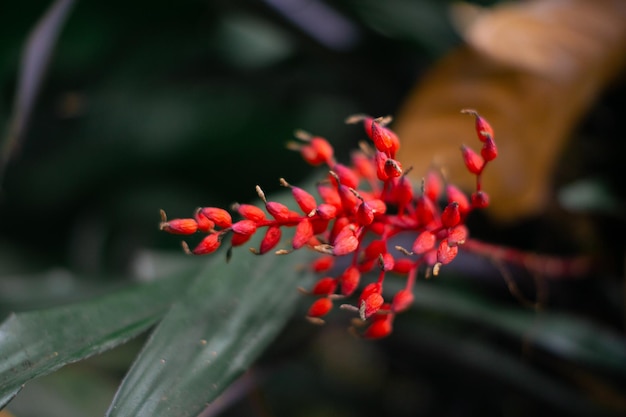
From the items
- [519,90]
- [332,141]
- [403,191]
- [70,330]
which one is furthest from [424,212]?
[332,141]

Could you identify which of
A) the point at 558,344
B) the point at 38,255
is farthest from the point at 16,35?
the point at 558,344

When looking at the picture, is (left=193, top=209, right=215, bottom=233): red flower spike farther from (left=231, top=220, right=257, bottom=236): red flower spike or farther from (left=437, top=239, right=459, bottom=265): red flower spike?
(left=437, top=239, right=459, bottom=265): red flower spike

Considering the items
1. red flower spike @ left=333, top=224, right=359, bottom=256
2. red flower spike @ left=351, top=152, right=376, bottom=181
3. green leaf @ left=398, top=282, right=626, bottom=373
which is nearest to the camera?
red flower spike @ left=333, top=224, right=359, bottom=256

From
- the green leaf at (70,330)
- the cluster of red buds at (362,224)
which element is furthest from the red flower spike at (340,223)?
the green leaf at (70,330)

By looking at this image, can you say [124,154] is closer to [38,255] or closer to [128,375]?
[38,255]

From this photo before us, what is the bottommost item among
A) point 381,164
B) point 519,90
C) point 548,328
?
point 548,328

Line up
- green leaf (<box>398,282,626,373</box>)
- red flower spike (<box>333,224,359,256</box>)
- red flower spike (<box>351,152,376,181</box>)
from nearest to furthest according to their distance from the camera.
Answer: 1. red flower spike (<box>333,224,359,256</box>)
2. red flower spike (<box>351,152,376,181</box>)
3. green leaf (<box>398,282,626,373</box>)

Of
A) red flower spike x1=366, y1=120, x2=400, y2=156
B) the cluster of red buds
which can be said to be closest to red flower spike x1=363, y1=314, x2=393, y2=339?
the cluster of red buds

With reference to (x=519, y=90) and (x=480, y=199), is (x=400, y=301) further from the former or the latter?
(x=519, y=90)
